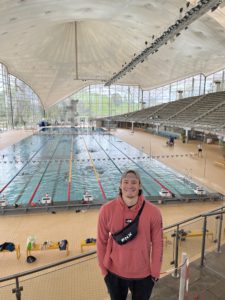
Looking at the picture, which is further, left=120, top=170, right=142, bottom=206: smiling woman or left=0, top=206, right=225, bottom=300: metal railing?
left=0, top=206, right=225, bottom=300: metal railing

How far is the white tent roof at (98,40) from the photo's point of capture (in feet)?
42.8

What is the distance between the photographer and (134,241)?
5.83ft

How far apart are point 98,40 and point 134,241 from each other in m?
24.1

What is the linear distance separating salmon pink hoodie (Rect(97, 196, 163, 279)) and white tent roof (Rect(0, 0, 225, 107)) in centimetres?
1079

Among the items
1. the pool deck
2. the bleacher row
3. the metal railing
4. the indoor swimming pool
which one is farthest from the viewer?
the bleacher row

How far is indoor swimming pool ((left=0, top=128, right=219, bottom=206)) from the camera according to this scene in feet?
33.4

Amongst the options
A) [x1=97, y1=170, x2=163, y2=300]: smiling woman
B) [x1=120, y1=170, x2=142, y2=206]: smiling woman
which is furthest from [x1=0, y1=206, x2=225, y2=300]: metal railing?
[x1=120, y1=170, x2=142, y2=206]: smiling woman

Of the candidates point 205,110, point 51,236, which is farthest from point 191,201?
point 205,110

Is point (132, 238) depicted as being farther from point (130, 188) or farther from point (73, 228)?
point (73, 228)

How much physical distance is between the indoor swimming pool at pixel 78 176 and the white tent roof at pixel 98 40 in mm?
7479

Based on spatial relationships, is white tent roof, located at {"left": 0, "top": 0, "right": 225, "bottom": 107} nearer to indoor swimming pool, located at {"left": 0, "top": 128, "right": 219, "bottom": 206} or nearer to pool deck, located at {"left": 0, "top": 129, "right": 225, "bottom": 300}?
indoor swimming pool, located at {"left": 0, "top": 128, "right": 219, "bottom": 206}

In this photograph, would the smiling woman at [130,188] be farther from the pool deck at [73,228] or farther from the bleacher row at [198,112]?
the bleacher row at [198,112]

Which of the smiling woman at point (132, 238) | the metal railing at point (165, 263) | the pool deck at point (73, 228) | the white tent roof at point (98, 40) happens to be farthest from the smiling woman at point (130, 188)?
the white tent roof at point (98, 40)

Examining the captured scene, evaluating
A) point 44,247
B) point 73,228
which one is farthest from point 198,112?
point 44,247
